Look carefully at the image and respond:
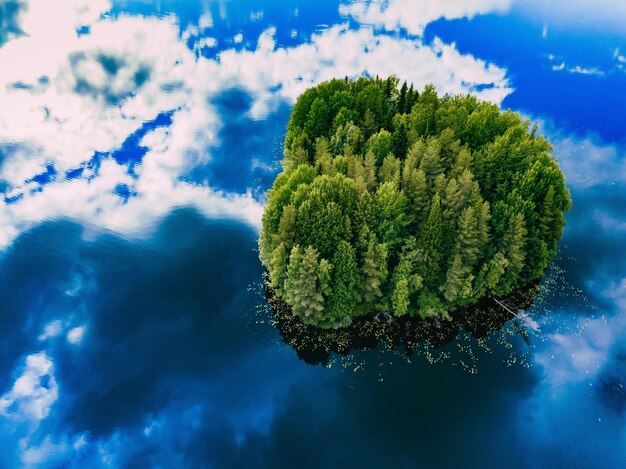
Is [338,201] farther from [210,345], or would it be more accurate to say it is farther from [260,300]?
[210,345]

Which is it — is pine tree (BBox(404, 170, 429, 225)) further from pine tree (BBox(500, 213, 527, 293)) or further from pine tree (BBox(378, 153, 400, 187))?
pine tree (BBox(500, 213, 527, 293))

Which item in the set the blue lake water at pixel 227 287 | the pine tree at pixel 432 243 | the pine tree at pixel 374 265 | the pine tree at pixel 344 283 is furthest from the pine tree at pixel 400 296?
the blue lake water at pixel 227 287

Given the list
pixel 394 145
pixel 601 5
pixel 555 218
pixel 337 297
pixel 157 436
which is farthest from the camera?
pixel 601 5

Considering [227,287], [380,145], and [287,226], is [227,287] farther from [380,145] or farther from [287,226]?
[380,145]

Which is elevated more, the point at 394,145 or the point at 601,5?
the point at 601,5

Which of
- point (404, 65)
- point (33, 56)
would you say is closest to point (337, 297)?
point (404, 65)
